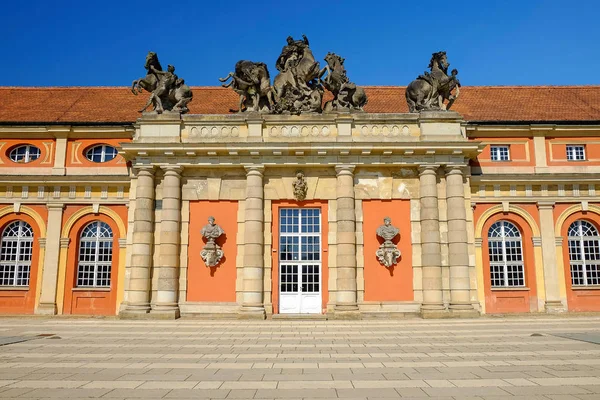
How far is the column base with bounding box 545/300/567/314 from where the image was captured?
22047mm

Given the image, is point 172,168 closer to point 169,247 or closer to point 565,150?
point 169,247

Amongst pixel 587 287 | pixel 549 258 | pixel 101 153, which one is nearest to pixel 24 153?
pixel 101 153

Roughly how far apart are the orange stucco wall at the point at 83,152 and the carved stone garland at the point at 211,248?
6240 mm

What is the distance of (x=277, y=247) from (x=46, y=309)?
10694 millimetres

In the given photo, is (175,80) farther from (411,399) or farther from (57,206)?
(411,399)

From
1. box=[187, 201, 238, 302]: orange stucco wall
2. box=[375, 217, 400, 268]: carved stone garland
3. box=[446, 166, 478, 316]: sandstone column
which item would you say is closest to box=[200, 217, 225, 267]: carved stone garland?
box=[187, 201, 238, 302]: orange stucco wall

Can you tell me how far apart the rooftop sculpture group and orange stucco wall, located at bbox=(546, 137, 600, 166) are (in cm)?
570

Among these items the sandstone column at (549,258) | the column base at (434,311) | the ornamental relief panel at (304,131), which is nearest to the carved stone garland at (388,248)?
the column base at (434,311)

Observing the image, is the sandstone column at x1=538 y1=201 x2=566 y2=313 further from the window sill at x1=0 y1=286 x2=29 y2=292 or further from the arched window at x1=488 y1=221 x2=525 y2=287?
the window sill at x1=0 y1=286 x2=29 y2=292

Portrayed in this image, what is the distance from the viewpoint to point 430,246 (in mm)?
20500

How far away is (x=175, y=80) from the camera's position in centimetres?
2255

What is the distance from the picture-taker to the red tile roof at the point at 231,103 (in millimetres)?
25141

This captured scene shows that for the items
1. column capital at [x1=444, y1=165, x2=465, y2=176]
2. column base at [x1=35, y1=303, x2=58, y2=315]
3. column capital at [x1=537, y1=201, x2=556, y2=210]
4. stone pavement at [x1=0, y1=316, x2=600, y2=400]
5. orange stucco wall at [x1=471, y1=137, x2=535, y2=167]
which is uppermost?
orange stucco wall at [x1=471, y1=137, x2=535, y2=167]

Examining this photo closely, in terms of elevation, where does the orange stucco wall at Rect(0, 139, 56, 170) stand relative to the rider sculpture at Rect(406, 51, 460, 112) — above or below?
below
